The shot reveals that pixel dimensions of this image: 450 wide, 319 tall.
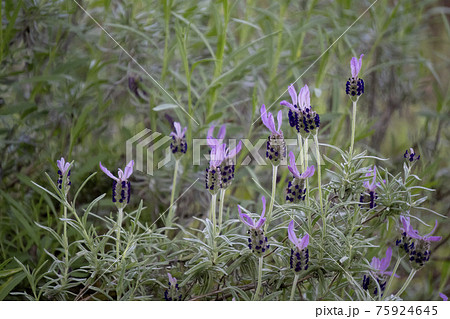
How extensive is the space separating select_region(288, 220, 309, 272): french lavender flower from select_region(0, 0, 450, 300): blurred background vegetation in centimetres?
12

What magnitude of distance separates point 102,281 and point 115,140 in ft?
0.59

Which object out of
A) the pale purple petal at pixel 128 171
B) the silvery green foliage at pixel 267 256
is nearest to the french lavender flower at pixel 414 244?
the silvery green foliage at pixel 267 256

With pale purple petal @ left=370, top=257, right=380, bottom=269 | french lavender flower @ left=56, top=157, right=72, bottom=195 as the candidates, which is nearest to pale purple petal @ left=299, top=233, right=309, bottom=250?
pale purple petal @ left=370, top=257, right=380, bottom=269

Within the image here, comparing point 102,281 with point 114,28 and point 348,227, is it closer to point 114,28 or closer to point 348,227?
point 348,227

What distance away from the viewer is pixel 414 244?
17.2 inches

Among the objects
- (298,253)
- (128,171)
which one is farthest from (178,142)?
(298,253)

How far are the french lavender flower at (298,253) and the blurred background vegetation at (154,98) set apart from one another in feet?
0.39

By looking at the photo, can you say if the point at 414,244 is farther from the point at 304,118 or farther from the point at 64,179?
the point at 64,179

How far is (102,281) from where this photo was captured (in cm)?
48

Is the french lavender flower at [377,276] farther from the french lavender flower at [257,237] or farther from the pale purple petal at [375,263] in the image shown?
the french lavender flower at [257,237]
